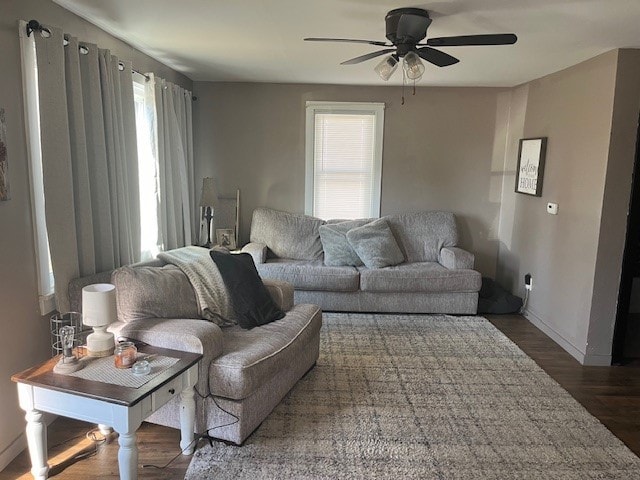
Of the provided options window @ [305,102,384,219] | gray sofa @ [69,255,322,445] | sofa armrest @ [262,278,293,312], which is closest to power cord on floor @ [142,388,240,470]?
gray sofa @ [69,255,322,445]

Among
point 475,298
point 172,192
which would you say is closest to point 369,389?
point 475,298

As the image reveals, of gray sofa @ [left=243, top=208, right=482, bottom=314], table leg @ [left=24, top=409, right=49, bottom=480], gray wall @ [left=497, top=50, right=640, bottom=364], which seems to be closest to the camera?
table leg @ [left=24, top=409, right=49, bottom=480]

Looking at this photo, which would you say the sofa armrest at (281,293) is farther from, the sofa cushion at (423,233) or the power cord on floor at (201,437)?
the sofa cushion at (423,233)

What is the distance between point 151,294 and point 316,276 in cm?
211

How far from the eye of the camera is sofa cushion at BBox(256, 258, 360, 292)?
450 cm

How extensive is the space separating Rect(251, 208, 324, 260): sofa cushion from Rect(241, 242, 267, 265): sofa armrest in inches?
6.8

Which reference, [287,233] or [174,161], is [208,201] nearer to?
[174,161]

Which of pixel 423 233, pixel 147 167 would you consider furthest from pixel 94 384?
pixel 423 233

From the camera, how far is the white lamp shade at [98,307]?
209 centimetres

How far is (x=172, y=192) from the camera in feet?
13.7

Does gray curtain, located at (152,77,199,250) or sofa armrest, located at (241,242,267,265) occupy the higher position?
gray curtain, located at (152,77,199,250)

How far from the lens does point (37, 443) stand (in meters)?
2.04

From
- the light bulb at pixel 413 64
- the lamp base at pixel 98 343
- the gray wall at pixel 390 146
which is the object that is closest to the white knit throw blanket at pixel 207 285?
the lamp base at pixel 98 343

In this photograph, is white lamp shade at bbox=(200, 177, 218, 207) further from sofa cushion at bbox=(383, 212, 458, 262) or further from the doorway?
the doorway
